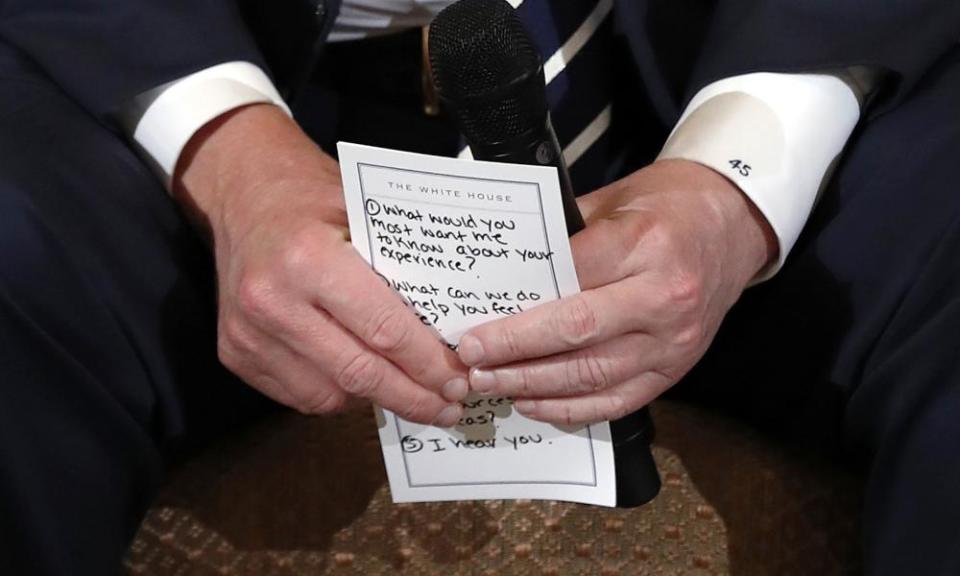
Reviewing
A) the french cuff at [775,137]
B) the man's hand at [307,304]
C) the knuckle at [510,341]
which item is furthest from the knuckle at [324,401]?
the french cuff at [775,137]

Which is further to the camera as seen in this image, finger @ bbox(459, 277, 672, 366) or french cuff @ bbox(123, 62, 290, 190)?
french cuff @ bbox(123, 62, 290, 190)

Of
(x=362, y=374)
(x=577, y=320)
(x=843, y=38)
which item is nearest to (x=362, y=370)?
(x=362, y=374)

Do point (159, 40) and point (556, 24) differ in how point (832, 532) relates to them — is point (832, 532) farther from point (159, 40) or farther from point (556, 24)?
point (159, 40)

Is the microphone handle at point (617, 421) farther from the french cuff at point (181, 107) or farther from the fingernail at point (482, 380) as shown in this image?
the french cuff at point (181, 107)

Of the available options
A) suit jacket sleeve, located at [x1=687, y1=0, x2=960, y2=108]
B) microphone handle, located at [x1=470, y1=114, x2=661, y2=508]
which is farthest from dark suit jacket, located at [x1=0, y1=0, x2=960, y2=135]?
microphone handle, located at [x1=470, y1=114, x2=661, y2=508]

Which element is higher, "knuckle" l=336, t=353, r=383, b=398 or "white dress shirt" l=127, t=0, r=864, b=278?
"white dress shirt" l=127, t=0, r=864, b=278

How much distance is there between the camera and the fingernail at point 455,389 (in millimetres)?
532

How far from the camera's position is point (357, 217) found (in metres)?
0.49

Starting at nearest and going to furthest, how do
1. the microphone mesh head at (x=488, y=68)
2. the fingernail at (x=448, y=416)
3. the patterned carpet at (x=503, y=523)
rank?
the microphone mesh head at (x=488, y=68) < the fingernail at (x=448, y=416) < the patterned carpet at (x=503, y=523)

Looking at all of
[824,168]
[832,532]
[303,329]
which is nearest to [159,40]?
[303,329]

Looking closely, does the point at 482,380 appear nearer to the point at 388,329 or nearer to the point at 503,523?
the point at 388,329

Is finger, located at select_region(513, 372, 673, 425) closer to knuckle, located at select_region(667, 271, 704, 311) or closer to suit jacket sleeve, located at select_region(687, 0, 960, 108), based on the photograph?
knuckle, located at select_region(667, 271, 704, 311)

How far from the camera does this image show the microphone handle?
47 cm

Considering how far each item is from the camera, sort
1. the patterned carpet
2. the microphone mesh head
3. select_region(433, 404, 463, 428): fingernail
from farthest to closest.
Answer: the patterned carpet
select_region(433, 404, 463, 428): fingernail
the microphone mesh head
